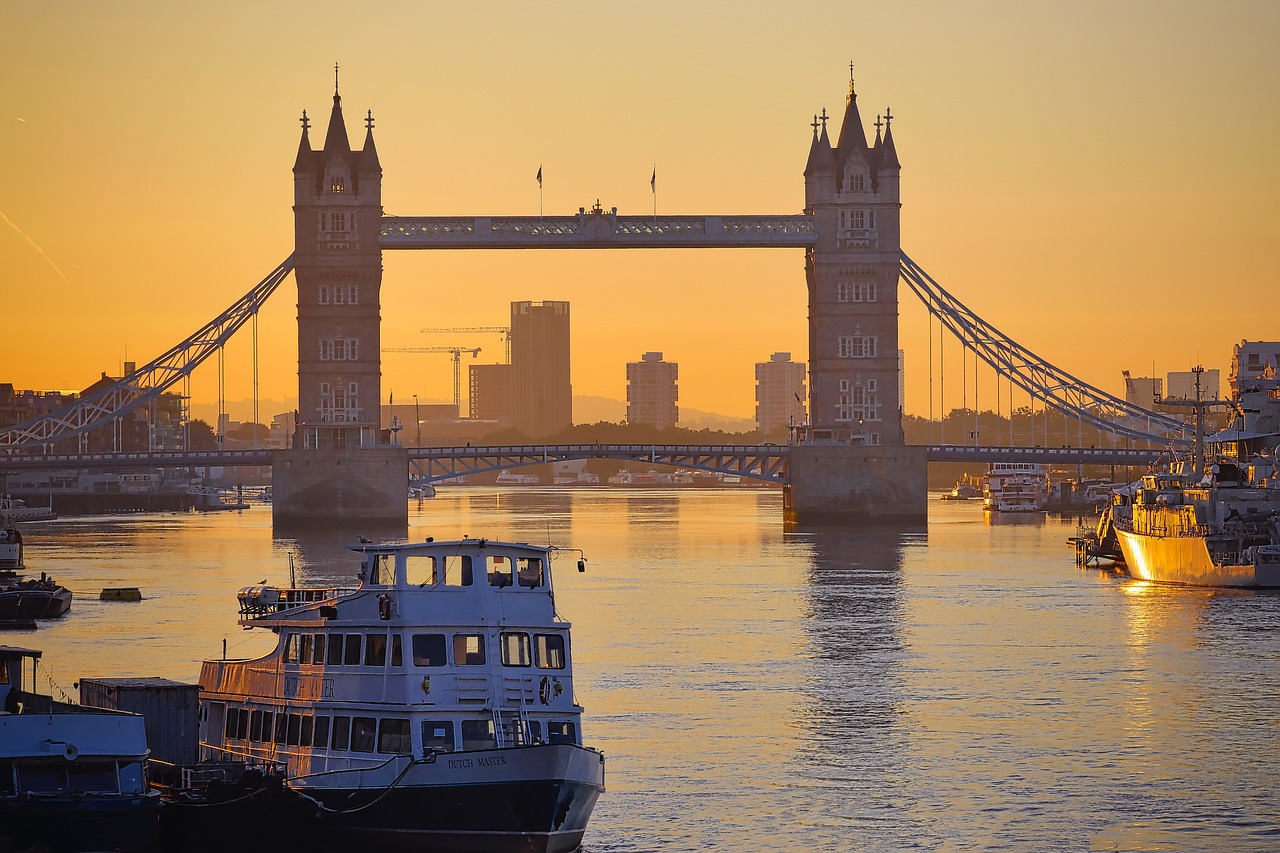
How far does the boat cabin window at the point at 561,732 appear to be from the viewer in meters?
29.4

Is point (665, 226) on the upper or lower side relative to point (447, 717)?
upper

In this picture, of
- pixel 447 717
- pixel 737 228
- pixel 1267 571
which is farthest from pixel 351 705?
pixel 737 228

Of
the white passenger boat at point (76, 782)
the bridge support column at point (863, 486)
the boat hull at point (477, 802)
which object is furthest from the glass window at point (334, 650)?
the bridge support column at point (863, 486)

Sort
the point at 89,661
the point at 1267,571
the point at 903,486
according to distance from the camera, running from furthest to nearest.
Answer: the point at 903,486 < the point at 1267,571 < the point at 89,661

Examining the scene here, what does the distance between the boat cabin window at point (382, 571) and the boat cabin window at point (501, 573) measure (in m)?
1.36

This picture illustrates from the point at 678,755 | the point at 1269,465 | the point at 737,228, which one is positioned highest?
the point at 737,228

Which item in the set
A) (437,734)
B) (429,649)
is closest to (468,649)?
(429,649)

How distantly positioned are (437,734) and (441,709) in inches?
13.3

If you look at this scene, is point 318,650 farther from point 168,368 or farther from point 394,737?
point 168,368

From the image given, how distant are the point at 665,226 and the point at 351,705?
309 ft

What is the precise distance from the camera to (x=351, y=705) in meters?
29.6

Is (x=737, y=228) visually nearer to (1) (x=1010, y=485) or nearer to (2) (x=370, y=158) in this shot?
(2) (x=370, y=158)

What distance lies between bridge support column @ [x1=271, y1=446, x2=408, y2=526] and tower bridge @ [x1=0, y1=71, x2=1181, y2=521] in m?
0.08

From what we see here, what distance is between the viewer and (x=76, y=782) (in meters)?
28.0
